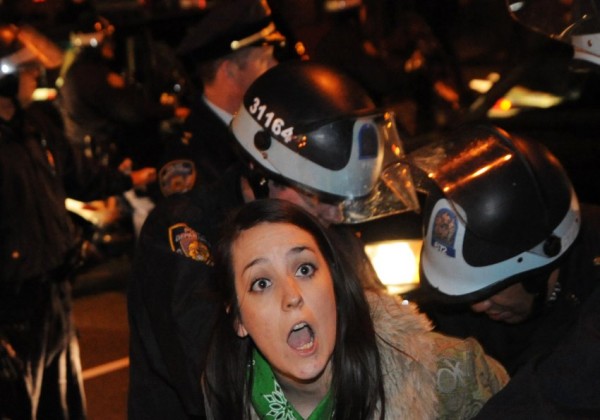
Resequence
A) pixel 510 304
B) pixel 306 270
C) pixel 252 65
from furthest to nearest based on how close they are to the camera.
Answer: pixel 252 65
pixel 510 304
pixel 306 270

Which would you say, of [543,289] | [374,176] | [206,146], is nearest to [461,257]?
[543,289]

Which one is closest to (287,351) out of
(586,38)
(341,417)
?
(341,417)

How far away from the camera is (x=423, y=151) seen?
12.2 feet

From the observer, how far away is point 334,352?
106 inches

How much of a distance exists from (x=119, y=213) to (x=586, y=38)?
277 inches

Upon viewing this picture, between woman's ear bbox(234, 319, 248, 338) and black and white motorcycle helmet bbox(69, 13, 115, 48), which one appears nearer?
woman's ear bbox(234, 319, 248, 338)

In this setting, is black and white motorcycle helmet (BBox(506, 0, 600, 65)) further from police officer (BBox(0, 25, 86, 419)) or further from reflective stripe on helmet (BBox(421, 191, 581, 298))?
police officer (BBox(0, 25, 86, 419))

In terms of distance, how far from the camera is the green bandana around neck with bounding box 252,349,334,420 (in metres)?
2.69

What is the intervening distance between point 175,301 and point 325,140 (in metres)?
0.72

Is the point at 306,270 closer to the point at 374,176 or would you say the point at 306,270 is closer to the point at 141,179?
the point at 374,176

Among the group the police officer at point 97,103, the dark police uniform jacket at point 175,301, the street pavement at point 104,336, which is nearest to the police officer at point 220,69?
the dark police uniform jacket at point 175,301

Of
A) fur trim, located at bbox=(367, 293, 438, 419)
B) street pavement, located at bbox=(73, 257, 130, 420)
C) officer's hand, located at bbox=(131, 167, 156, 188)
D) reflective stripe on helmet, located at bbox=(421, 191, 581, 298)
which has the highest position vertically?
fur trim, located at bbox=(367, 293, 438, 419)

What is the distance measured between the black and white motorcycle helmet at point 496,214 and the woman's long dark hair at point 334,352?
748 mm

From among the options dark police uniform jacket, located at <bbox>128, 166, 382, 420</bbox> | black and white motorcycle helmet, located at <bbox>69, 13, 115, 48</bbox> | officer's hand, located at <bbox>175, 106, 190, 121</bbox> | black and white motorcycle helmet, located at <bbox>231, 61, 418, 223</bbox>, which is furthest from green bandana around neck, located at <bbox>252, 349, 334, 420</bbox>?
black and white motorcycle helmet, located at <bbox>69, 13, 115, 48</bbox>
